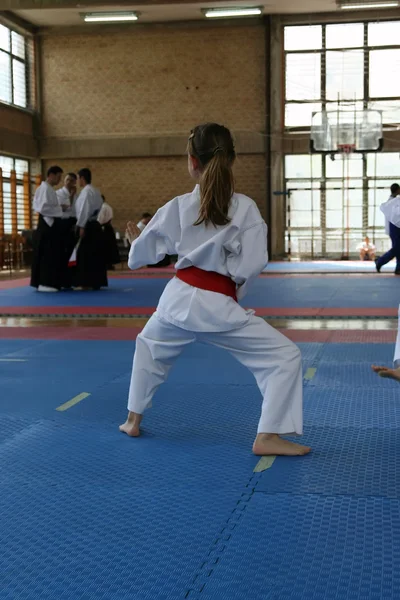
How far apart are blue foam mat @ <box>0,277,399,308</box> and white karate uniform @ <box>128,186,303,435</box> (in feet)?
19.7

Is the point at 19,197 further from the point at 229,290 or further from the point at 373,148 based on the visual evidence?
the point at 229,290

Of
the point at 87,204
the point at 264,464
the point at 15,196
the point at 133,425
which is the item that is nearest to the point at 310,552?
the point at 264,464

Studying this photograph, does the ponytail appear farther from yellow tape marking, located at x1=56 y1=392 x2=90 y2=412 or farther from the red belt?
yellow tape marking, located at x1=56 y1=392 x2=90 y2=412

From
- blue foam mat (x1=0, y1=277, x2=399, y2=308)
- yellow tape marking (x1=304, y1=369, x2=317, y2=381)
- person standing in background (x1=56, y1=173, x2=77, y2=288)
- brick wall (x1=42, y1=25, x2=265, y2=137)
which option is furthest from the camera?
brick wall (x1=42, y1=25, x2=265, y2=137)

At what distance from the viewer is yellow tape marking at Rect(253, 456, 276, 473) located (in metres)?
3.05

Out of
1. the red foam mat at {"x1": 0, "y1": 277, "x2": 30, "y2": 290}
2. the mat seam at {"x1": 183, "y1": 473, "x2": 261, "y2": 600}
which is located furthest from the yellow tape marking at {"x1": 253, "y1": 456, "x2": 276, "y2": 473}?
the red foam mat at {"x1": 0, "y1": 277, "x2": 30, "y2": 290}

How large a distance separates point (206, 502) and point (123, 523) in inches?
12.5

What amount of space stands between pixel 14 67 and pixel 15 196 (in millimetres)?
3966

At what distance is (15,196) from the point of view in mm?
19328

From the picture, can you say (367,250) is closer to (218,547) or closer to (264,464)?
(264,464)

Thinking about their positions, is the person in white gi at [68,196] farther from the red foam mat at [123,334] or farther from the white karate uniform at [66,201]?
the red foam mat at [123,334]

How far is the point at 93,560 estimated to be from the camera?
2.25 m

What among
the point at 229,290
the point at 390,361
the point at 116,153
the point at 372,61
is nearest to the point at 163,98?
the point at 116,153

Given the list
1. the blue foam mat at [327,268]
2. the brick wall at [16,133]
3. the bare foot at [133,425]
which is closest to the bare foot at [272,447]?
the bare foot at [133,425]
